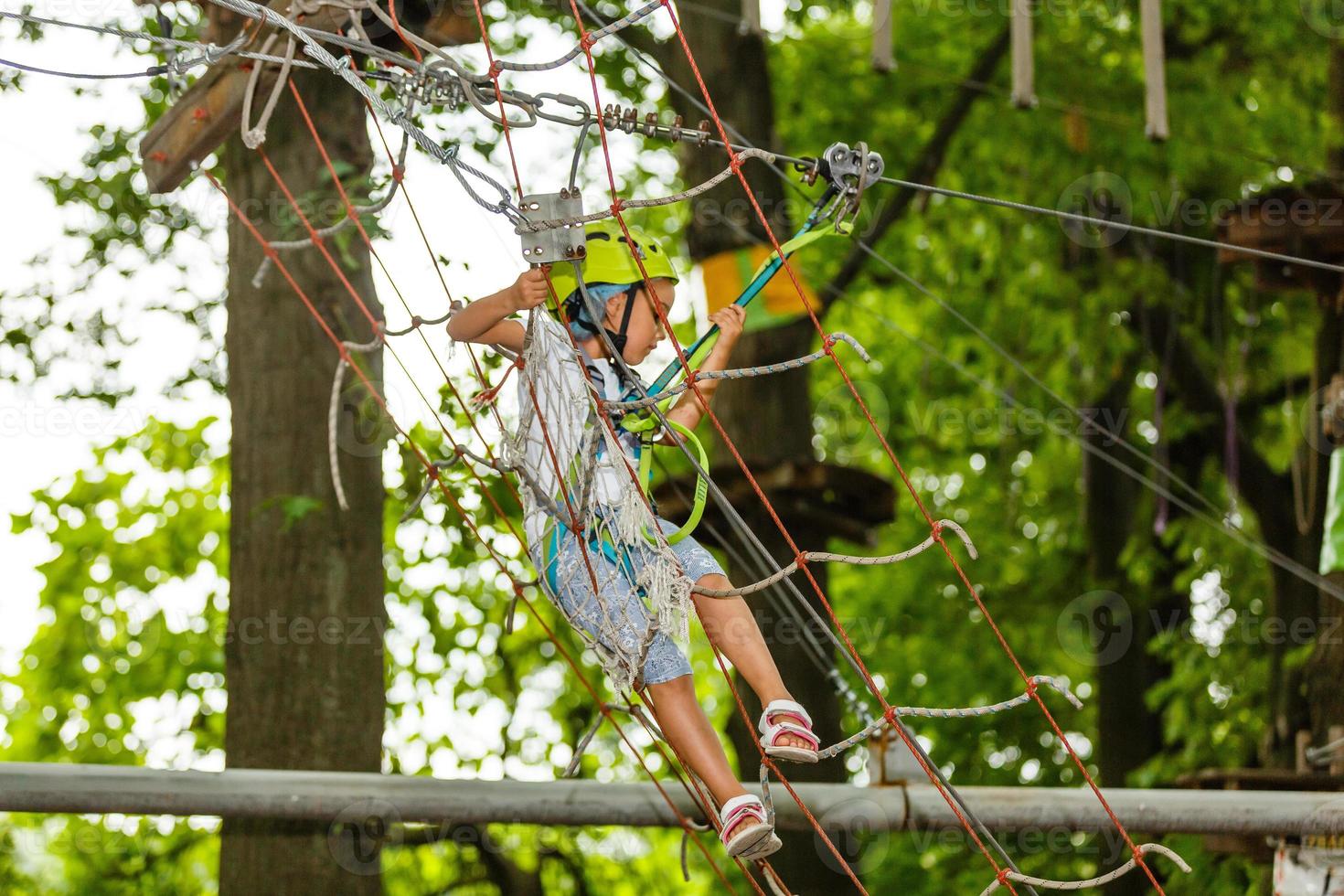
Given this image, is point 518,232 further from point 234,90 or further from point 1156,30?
point 1156,30

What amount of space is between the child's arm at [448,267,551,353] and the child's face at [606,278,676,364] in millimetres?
197

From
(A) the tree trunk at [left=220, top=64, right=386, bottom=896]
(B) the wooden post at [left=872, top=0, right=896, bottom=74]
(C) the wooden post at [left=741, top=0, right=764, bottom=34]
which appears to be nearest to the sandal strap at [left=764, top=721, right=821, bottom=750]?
(A) the tree trunk at [left=220, top=64, right=386, bottom=896]

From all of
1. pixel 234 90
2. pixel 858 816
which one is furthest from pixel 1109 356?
pixel 234 90

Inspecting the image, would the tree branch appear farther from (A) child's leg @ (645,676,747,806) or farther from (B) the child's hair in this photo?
(A) child's leg @ (645,676,747,806)

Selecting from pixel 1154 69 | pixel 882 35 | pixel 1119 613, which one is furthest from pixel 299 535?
pixel 1119 613

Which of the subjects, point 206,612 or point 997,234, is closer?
point 206,612

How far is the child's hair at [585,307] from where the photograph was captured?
3.20 m

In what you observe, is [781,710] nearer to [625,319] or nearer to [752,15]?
[625,319]

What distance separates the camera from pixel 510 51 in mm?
8930

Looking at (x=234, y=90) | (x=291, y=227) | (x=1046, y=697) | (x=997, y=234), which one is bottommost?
(x=1046, y=697)

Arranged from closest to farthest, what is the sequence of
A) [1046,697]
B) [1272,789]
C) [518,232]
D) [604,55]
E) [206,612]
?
[518,232]
[1272,789]
[604,55]
[206,612]
[1046,697]

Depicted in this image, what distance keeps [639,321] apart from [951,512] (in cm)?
896

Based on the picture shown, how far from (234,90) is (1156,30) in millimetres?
4181

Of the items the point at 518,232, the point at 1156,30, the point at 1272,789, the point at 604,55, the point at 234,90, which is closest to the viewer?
the point at 518,232
